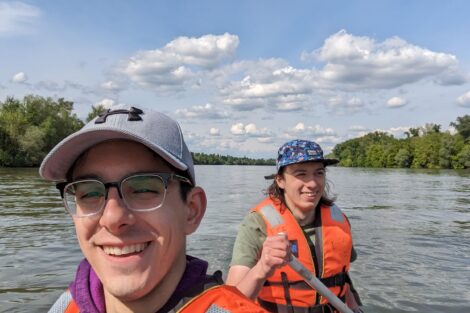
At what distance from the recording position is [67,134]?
213ft

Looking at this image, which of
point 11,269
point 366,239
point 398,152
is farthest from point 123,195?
point 398,152

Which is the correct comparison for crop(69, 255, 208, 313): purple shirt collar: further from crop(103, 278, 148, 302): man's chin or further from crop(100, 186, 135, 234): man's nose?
crop(100, 186, 135, 234): man's nose

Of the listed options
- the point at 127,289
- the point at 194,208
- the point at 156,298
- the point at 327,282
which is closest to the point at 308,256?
the point at 327,282

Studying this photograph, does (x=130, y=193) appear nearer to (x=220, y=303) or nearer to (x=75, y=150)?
(x=75, y=150)

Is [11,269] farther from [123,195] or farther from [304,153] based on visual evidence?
[123,195]

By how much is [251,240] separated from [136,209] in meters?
2.54

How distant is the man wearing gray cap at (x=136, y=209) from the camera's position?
1494 millimetres

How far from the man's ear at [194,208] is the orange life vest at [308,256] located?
2386 mm

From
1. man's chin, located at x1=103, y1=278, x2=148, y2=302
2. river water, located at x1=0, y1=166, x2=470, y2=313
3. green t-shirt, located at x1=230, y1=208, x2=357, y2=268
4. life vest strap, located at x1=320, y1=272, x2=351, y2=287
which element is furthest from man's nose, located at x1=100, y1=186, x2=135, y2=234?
river water, located at x1=0, y1=166, x2=470, y2=313

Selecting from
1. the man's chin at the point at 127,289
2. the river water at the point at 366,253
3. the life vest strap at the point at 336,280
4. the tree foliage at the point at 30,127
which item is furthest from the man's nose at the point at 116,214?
the tree foliage at the point at 30,127

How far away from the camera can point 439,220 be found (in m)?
14.5

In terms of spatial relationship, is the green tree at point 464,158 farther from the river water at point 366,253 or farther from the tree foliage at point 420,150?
the river water at point 366,253

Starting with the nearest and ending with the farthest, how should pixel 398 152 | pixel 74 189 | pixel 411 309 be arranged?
pixel 74 189 < pixel 411 309 < pixel 398 152

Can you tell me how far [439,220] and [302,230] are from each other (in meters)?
11.8
